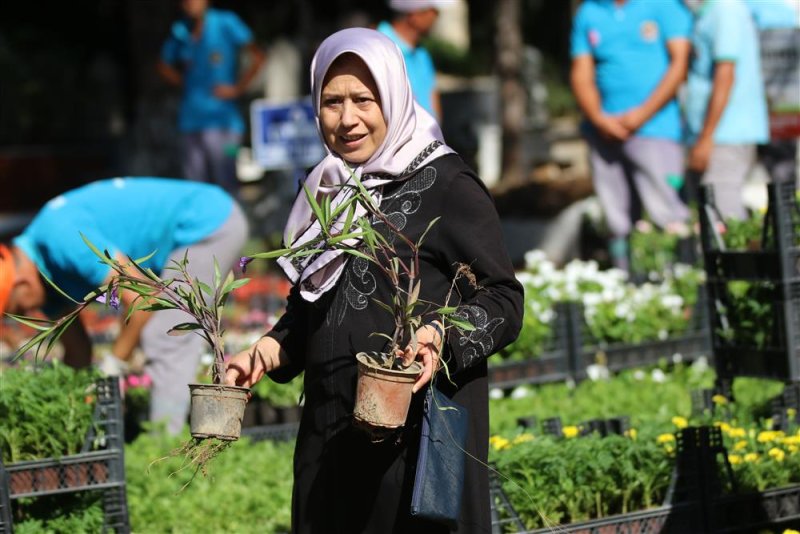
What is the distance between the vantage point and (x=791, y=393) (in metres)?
6.43

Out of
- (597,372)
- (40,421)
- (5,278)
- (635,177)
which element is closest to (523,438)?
(40,421)

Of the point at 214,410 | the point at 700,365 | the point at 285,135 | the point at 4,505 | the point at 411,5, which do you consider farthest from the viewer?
the point at 285,135

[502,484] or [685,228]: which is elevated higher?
[685,228]

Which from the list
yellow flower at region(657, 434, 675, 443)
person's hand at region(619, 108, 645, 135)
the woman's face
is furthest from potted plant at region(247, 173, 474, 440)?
person's hand at region(619, 108, 645, 135)

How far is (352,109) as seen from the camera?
4.12m

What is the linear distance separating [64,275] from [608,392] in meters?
3.25

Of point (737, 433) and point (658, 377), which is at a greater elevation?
point (658, 377)

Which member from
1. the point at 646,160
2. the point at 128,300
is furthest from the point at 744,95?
the point at 128,300

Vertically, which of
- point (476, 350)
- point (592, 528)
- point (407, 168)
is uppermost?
point (407, 168)

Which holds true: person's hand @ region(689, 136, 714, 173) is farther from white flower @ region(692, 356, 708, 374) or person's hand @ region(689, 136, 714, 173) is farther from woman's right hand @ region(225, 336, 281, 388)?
woman's right hand @ region(225, 336, 281, 388)

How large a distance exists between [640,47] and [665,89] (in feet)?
1.20

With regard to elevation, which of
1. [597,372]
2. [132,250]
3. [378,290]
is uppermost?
[132,250]

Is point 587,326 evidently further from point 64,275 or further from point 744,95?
point 64,275

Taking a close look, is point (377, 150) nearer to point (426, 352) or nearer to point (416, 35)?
point (426, 352)
